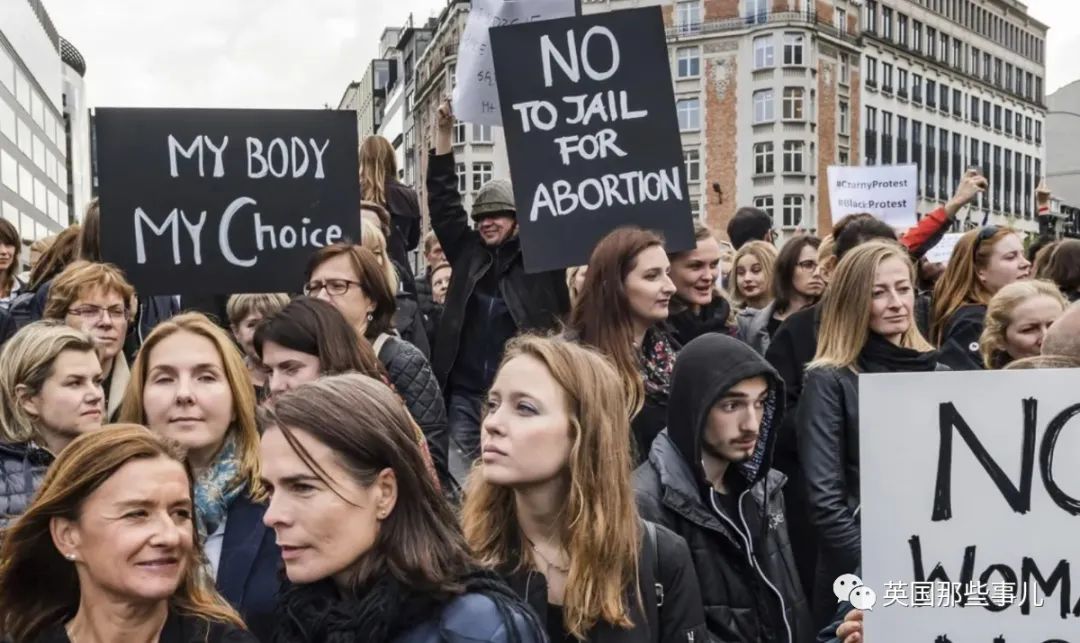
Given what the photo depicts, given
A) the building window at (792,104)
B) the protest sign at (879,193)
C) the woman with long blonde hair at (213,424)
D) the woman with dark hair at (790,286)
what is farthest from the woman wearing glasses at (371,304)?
the building window at (792,104)

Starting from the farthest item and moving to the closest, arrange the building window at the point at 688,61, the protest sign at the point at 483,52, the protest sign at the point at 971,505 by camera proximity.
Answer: the building window at the point at 688,61, the protest sign at the point at 483,52, the protest sign at the point at 971,505

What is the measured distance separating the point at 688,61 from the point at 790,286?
6109 centimetres

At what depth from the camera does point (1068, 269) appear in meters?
6.14

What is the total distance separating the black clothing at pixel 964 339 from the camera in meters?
5.16

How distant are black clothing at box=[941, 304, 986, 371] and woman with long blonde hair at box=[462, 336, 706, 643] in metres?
2.24

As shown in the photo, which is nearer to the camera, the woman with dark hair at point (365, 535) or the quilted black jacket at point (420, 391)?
the woman with dark hair at point (365, 535)

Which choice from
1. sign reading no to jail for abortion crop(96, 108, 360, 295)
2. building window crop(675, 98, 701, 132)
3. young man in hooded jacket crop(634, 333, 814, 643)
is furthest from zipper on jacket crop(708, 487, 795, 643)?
building window crop(675, 98, 701, 132)

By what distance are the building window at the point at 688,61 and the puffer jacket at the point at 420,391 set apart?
62.4m

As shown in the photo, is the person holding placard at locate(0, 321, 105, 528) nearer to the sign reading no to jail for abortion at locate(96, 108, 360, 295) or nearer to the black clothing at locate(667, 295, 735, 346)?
the sign reading no to jail for abortion at locate(96, 108, 360, 295)

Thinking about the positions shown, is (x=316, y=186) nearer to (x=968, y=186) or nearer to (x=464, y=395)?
(x=464, y=395)

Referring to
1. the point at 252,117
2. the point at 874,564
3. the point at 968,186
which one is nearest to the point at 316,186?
the point at 252,117

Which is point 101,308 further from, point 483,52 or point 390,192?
point 390,192

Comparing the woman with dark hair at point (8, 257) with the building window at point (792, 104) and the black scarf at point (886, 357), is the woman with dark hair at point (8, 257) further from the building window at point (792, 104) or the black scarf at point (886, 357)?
the building window at point (792, 104)

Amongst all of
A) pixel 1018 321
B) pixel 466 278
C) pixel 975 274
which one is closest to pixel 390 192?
pixel 466 278
